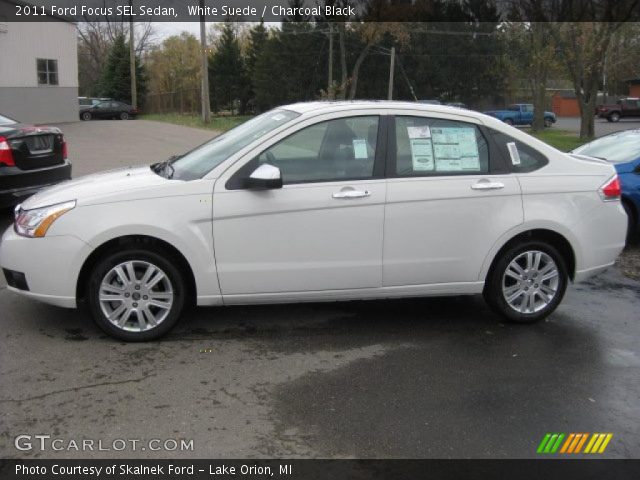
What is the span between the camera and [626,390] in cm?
418

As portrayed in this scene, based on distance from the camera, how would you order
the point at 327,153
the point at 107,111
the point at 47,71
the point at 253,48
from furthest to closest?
the point at 253,48
the point at 107,111
the point at 47,71
the point at 327,153

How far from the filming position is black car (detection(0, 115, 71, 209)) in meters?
7.68

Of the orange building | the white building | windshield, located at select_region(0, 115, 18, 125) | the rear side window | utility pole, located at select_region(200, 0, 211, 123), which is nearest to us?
the rear side window

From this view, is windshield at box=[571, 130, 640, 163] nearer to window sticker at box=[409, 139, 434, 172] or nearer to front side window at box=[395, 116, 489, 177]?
front side window at box=[395, 116, 489, 177]

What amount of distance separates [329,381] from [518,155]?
2.36 meters

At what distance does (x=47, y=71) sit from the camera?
99.6 feet

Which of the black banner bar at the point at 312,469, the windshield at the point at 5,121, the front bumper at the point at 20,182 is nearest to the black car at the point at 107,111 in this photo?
the windshield at the point at 5,121

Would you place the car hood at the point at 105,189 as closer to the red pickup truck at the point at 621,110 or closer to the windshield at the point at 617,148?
the windshield at the point at 617,148

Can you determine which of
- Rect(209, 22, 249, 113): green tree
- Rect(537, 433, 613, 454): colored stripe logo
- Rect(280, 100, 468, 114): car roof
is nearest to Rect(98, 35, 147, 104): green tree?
Rect(209, 22, 249, 113): green tree

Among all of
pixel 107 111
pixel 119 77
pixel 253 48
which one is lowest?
pixel 107 111

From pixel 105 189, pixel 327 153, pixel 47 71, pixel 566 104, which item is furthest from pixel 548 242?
pixel 566 104

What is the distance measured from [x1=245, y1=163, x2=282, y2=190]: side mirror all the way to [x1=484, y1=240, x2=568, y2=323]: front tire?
6.20ft

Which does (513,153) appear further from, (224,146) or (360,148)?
(224,146)

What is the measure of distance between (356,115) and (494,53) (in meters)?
50.6
